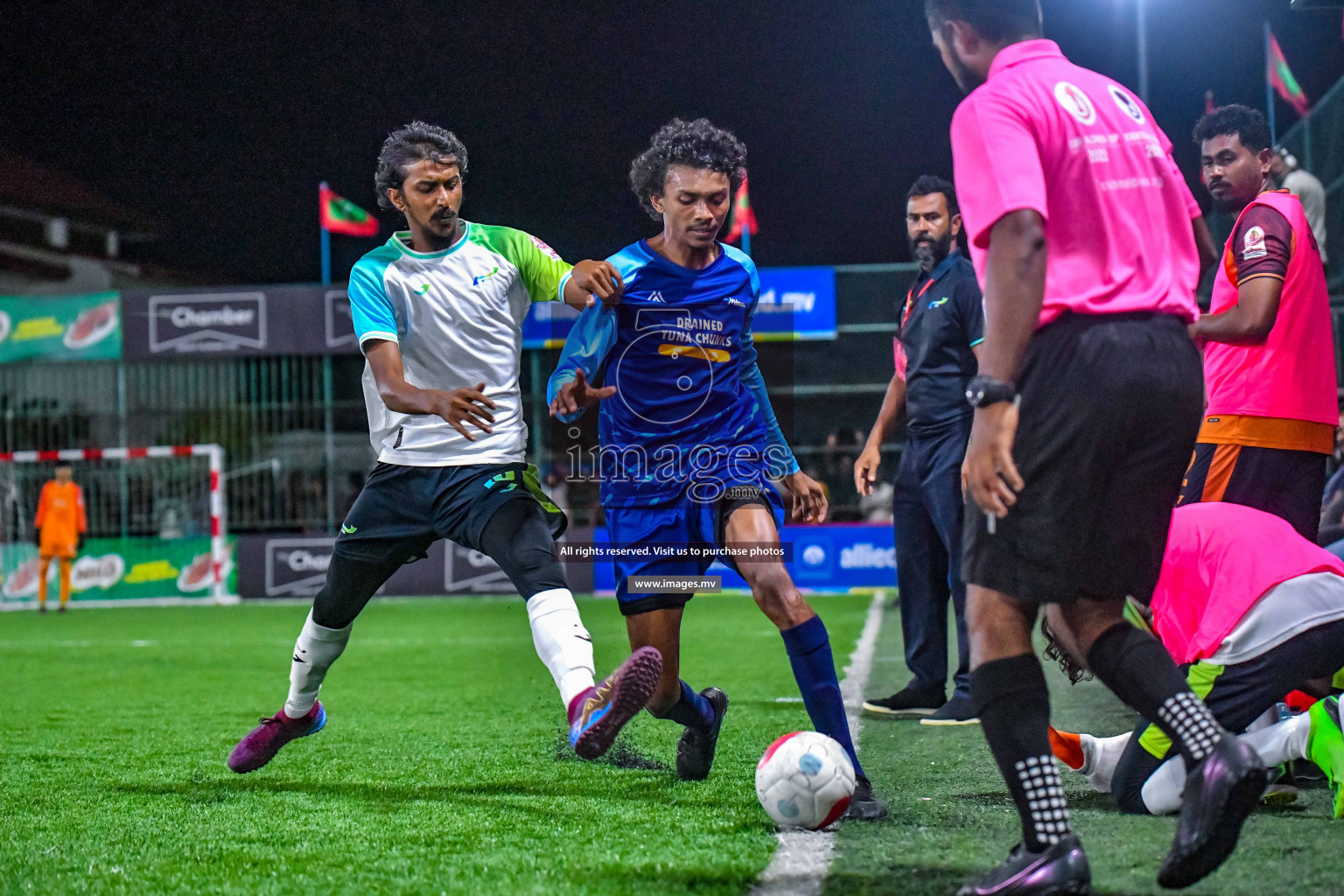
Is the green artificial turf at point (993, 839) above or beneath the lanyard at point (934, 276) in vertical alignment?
beneath

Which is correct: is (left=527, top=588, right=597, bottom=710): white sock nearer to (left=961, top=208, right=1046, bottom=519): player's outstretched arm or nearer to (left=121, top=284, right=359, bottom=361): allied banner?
(left=961, top=208, right=1046, bottom=519): player's outstretched arm

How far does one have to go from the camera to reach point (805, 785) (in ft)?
11.0

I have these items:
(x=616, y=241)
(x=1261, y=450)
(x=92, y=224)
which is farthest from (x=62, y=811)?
(x=92, y=224)

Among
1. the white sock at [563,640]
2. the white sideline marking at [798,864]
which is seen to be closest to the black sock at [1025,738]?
the white sideline marking at [798,864]

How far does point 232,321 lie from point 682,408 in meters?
15.1

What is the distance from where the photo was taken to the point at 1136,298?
2.63m

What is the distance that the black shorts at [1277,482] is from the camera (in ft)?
13.7

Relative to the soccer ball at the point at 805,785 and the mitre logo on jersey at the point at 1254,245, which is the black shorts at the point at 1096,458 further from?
the mitre logo on jersey at the point at 1254,245

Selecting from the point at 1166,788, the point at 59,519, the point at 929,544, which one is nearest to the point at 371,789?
the point at 1166,788

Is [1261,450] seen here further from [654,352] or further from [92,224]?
[92,224]

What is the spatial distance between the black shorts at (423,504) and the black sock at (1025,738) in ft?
6.19

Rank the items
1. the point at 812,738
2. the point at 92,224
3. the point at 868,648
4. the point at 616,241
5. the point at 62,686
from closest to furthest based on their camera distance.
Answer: the point at 812,738 < the point at 62,686 < the point at 868,648 < the point at 616,241 < the point at 92,224

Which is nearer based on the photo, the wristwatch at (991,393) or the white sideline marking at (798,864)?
the wristwatch at (991,393)

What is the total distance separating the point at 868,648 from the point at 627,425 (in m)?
5.48
